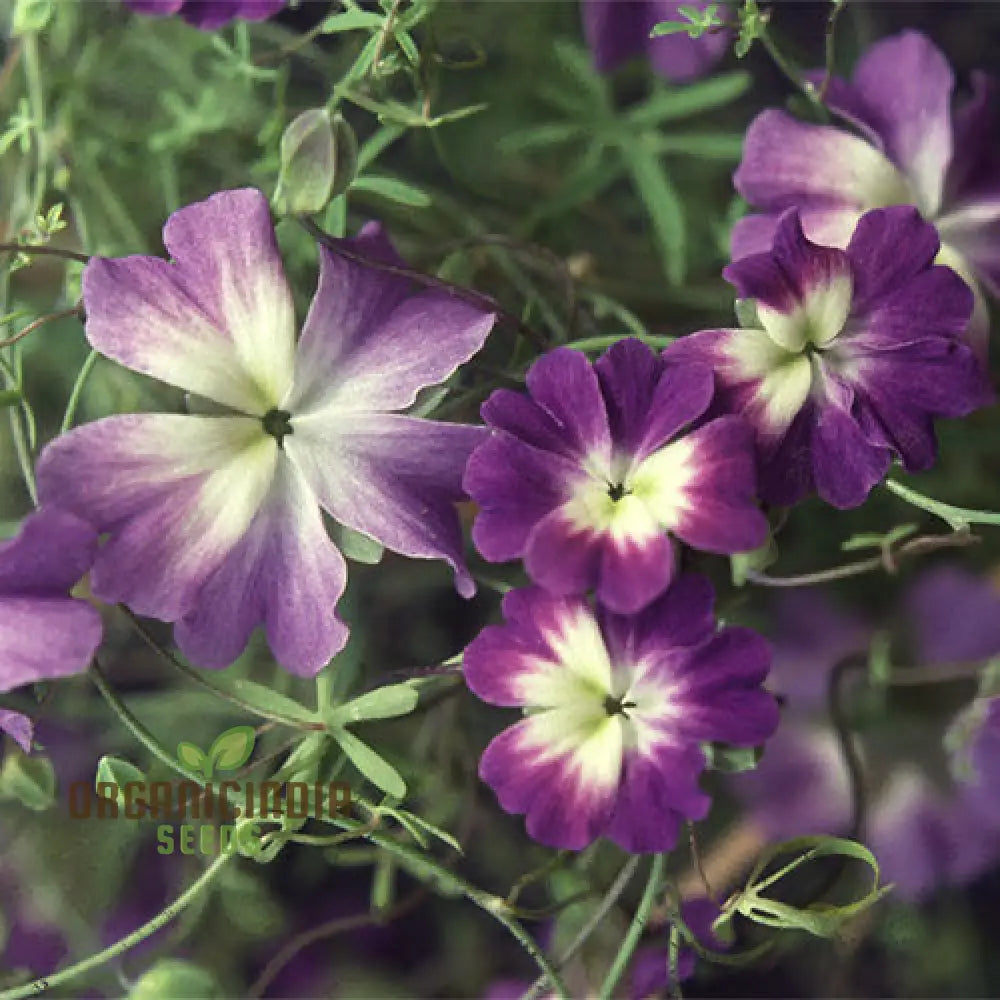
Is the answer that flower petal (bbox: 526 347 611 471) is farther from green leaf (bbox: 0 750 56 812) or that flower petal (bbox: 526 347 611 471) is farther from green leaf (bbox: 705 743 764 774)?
green leaf (bbox: 0 750 56 812)

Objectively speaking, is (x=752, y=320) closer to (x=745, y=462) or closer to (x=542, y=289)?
(x=745, y=462)

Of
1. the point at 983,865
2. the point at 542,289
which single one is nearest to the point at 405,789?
the point at 542,289

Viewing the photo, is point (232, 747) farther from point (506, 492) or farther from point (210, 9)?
point (210, 9)

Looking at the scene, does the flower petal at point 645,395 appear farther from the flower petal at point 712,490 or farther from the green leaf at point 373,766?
the green leaf at point 373,766

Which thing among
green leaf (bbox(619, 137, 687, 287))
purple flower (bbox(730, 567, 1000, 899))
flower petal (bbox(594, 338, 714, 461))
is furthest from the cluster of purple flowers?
purple flower (bbox(730, 567, 1000, 899))

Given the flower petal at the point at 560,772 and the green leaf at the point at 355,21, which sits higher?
the green leaf at the point at 355,21

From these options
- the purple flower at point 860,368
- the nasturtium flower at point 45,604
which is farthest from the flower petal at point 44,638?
the purple flower at point 860,368
